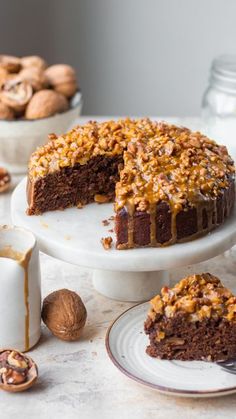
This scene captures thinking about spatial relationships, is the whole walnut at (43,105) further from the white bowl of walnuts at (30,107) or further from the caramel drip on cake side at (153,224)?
the caramel drip on cake side at (153,224)

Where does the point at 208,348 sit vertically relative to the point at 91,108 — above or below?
above

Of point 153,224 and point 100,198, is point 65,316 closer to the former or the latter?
point 153,224

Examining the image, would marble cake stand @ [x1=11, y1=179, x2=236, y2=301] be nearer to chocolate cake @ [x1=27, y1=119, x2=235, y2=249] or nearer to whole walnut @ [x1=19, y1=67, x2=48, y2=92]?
chocolate cake @ [x1=27, y1=119, x2=235, y2=249]

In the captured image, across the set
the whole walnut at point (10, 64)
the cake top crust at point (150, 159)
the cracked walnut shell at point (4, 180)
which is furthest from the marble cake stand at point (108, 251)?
the whole walnut at point (10, 64)

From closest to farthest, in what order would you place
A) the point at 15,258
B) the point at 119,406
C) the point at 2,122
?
the point at 119,406 < the point at 15,258 < the point at 2,122

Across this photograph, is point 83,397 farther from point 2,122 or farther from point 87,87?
point 87,87

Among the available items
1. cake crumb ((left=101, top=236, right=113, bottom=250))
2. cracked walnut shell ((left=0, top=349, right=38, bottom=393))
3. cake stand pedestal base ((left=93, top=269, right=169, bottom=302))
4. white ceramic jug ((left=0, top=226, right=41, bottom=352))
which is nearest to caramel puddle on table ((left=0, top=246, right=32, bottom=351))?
white ceramic jug ((left=0, top=226, right=41, bottom=352))

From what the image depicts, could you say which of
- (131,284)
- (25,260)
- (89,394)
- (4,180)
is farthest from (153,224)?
(4,180)

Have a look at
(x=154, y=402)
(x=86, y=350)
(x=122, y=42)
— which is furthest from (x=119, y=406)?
(x=122, y=42)
